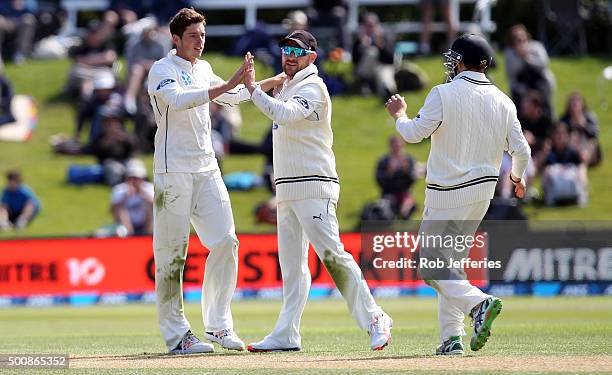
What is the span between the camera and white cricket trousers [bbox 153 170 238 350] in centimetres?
991

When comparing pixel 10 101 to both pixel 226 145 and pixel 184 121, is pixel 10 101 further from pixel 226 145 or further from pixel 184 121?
pixel 184 121

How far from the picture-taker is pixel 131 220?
70.5ft

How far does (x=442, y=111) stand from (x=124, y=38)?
66.8 feet

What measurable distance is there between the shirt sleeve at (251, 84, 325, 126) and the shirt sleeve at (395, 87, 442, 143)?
0.75m

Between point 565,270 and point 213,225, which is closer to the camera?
point 213,225

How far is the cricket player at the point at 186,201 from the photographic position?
9852 millimetres

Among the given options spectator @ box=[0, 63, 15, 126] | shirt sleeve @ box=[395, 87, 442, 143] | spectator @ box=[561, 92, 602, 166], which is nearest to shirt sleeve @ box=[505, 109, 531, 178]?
shirt sleeve @ box=[395, 87, 442, 143]

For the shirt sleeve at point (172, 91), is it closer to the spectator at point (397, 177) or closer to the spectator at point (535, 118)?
the spectator at point (397, 177)

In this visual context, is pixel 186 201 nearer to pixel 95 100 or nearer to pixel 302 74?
pixel 302 74

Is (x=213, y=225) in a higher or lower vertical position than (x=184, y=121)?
lower

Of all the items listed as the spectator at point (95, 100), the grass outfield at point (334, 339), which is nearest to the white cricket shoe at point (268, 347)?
the grass outfield at point (334, 339)

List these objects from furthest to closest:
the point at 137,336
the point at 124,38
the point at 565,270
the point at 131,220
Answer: the point at 124,38, the point at 131,220, the point at 565,270, the point at 137,336

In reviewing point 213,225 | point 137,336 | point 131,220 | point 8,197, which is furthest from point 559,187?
point 213,225

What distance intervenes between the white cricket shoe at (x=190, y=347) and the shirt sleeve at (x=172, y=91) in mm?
1715
